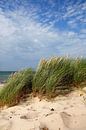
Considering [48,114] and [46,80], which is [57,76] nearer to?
[46,80]

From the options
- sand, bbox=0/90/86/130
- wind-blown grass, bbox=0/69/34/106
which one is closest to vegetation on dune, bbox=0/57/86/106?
wind-blown grass, bbox=0/69/34/106

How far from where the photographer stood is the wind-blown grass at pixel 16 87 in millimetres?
6863

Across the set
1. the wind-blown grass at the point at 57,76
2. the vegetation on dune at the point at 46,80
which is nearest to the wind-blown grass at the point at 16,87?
the vegetation on dune at the point at 46,80

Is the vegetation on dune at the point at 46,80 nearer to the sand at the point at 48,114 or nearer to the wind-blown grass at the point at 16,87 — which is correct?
the wind-blown grass at the point at 16,87

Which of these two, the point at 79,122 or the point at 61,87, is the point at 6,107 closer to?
the point at 61,87

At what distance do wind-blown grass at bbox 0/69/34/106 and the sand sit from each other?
0.25 meters

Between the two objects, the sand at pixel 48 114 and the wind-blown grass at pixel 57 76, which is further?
the wind-blown grass at pixel 57 76

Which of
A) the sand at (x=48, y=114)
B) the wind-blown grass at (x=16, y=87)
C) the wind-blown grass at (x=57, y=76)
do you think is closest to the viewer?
the sand at (x=48, y=114)

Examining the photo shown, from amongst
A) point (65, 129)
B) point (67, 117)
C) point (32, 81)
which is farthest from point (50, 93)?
point (65, 129)

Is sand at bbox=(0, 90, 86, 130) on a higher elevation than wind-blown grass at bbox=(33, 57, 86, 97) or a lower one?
lower

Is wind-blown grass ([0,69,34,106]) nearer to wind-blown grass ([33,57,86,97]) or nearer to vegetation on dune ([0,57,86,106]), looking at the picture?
vegetation on dune ([0,57,86,106])

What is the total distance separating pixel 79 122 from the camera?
478cm

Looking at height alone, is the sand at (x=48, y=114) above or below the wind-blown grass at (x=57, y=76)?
below

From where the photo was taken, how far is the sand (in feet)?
15.7
